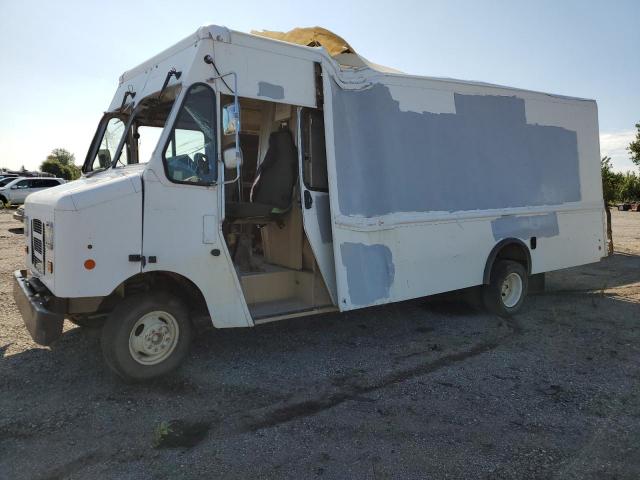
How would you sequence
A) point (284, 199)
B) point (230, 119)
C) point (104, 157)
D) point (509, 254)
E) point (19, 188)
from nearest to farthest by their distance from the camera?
point (230, 119), point (284, 199), point (104, 157), point (509, 254), point (19, 188)

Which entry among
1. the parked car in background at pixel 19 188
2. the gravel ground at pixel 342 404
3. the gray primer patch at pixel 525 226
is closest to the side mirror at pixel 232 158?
the gravel ground at pixel 342 404

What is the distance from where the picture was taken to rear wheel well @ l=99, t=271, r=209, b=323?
4.42m

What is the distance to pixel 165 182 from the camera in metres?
4.31

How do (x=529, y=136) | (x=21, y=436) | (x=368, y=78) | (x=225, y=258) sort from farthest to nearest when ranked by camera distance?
1. (x=529, y=136)
2. (x=368, y=78)
3. (x=225, y=258)
4. (x=21, y=436)

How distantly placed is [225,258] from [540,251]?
500 centimetres

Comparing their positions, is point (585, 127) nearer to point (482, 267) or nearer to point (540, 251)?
point (540, 251)

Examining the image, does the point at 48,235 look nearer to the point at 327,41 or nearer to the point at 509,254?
the point at 327,41

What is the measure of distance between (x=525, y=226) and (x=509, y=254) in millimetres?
460

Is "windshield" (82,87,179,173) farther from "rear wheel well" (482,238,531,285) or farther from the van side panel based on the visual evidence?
"rear wheel well" (482,238,531,285)

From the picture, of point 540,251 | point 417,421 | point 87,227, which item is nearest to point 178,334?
point 87,227

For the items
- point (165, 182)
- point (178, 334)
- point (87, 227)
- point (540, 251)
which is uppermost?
point (165, 182)

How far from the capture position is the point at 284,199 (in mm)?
5406

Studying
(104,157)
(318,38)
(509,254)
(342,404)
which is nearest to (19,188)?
(104,157)

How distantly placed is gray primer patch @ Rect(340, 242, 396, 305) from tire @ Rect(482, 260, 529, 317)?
2.05m
